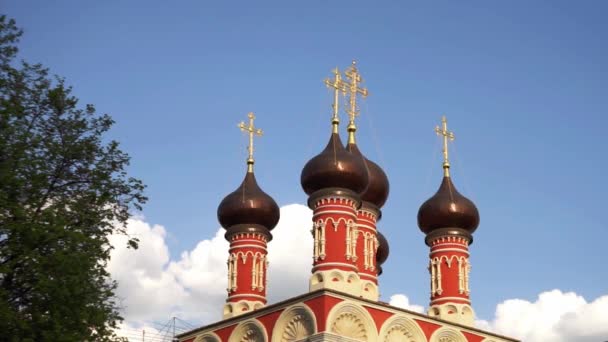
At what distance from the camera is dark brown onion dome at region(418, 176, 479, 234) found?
24688 millimetres

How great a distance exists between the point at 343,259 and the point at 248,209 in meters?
4.88

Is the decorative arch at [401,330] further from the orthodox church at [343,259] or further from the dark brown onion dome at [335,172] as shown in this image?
the dark brown onion dome at [335,172]

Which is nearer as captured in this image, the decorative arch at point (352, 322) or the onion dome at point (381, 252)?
the decorative arch at point (352, 322)

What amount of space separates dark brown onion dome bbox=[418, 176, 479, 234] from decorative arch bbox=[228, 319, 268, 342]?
18.4ft

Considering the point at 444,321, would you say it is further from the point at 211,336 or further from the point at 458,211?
the point at 211,336

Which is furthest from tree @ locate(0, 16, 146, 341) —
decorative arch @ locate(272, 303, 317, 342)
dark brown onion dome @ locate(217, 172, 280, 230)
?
dark brown onion dome @ locate(217, 172, 280, 230)

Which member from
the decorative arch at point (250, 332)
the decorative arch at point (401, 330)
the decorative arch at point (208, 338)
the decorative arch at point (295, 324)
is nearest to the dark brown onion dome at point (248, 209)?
the decorative arch at point (208, 338)

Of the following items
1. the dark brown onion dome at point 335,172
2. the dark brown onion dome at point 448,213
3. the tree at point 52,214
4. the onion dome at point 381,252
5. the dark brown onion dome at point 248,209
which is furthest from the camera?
the onion dome at point 381,252

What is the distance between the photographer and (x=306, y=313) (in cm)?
2036

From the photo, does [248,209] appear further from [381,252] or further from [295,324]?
[295,324]

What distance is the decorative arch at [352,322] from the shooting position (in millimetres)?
20125

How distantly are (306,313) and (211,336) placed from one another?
136 inches

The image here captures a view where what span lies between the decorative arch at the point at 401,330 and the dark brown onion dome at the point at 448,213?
13.2 feet

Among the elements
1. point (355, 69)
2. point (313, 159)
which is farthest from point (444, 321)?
point (355, 69)
